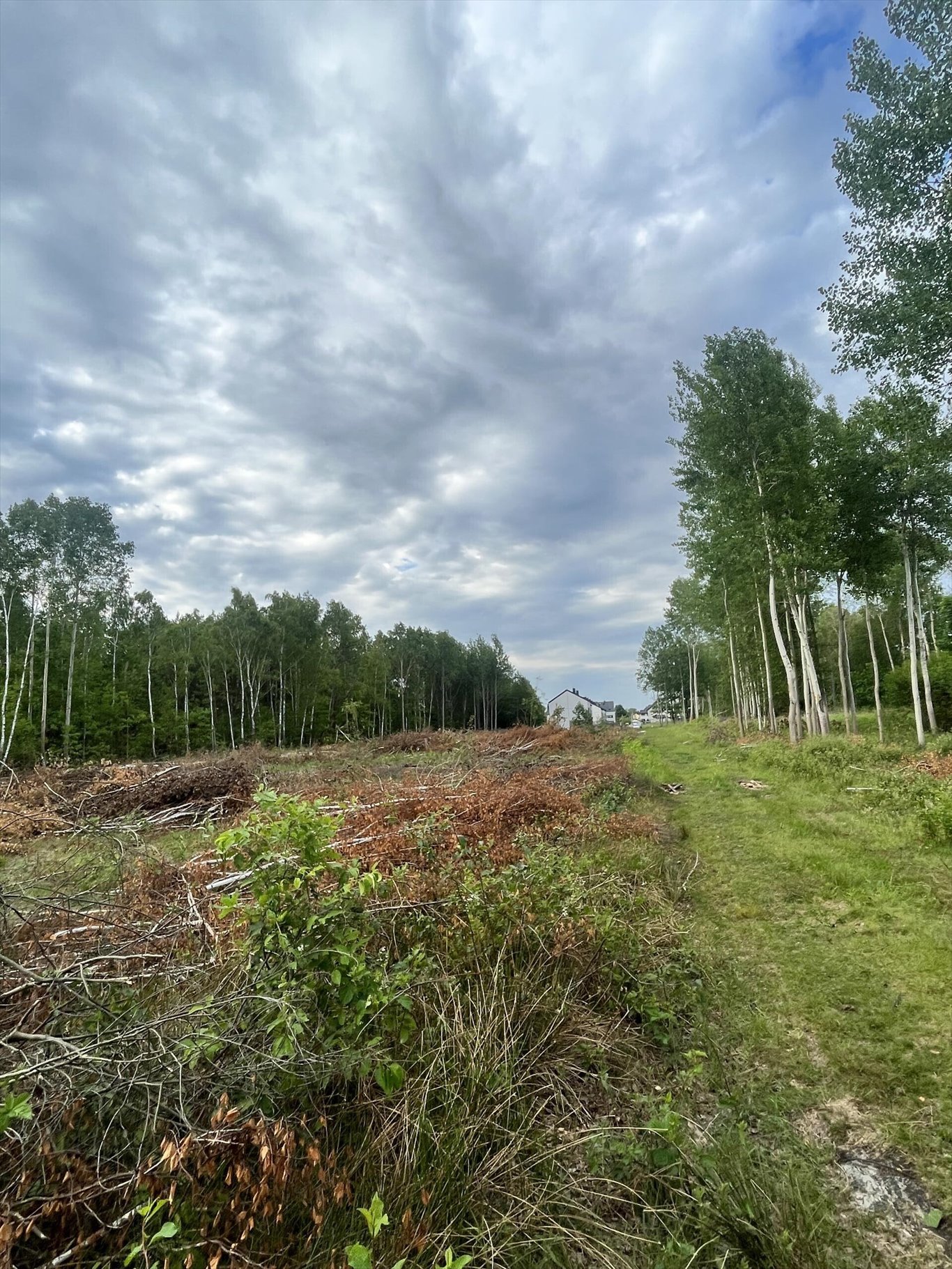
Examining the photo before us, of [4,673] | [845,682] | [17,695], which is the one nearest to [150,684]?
[4,673]

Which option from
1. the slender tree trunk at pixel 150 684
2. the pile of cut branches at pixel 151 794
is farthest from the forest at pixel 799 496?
the slender tree trunk at pixel 150 684

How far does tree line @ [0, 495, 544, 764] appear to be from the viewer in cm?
2725

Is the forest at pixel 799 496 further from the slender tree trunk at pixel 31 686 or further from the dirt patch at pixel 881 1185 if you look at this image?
the slender tree trunk at pixel 31 686

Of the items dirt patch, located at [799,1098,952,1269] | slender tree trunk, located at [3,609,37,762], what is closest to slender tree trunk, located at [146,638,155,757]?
slender tree trunk, located at [3,609,37,762]

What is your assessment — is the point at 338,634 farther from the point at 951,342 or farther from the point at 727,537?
the point at 951,342

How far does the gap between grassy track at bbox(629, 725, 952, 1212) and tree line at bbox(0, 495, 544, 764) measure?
2040cm

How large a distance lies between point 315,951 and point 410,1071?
880 mm

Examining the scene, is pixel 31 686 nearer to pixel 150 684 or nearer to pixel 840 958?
pixel 150 684

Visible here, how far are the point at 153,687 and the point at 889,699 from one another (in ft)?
154

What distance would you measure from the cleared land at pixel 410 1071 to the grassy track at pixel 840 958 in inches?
1.4

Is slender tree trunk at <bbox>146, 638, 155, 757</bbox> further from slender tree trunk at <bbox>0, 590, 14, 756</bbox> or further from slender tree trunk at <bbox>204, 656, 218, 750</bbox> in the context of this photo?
slender tree trunk at <bbox>0, 590, 14, 756</bbox>

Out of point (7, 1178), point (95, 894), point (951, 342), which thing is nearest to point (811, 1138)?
point (7, 1178)

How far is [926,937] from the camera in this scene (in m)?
4.85

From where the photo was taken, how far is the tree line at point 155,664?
89.4ft
